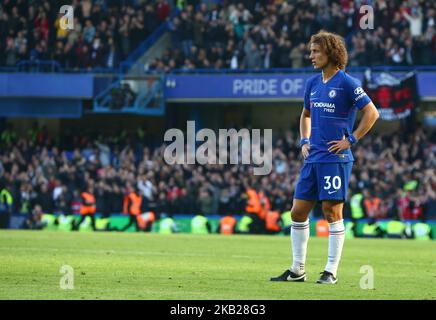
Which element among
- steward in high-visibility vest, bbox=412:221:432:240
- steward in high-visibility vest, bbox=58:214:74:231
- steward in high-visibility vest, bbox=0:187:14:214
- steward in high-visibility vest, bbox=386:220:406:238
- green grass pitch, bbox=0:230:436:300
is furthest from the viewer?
steward in high-visibility vest, bbox=0:187:14:214

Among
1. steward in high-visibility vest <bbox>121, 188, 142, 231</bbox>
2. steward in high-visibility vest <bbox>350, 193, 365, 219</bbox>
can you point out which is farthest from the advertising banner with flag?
steward in high-visibility vest <bbox>121, 188, 142, 231</bbox>

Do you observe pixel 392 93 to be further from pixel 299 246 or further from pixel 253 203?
pixel 299 246

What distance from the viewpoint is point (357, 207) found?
27.3 m

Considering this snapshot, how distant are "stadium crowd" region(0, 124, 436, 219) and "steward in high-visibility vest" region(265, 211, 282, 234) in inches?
8.8

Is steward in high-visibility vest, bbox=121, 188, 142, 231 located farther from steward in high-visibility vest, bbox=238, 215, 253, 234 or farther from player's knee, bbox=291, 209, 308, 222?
player's knee, bbox=291, 209, 308, 222

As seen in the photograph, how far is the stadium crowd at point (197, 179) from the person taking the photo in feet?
90.4

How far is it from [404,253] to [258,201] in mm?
10737

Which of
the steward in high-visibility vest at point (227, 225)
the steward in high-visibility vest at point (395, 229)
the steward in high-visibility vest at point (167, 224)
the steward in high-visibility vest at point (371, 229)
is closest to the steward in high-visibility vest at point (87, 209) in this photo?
the steward in high-visibility vest at point (167, 224)

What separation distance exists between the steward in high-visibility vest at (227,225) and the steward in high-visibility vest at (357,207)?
10.6 ft

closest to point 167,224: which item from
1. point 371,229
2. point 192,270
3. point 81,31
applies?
point 371,229

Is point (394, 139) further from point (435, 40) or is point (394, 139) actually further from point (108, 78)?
point (108, 78)

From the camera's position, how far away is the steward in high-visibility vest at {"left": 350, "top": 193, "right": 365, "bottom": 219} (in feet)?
89.4

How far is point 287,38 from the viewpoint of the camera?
105 feet
